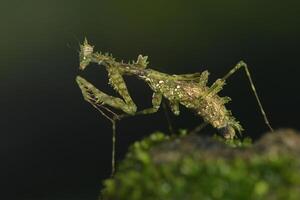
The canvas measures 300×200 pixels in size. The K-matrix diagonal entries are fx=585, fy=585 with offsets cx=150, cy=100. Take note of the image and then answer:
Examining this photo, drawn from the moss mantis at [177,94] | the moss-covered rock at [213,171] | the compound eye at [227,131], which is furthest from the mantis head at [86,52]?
the moss-covered rock at [213,171]

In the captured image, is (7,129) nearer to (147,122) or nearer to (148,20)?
(147,122)

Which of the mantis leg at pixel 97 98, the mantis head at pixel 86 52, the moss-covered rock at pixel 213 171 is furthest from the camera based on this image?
the mantis head at pixel 86 52

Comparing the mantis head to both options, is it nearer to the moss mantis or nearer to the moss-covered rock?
the moss mantis

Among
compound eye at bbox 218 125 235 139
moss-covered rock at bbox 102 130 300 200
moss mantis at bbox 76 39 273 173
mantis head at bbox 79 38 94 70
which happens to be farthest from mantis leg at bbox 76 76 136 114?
moss-covered rock at bbox 102 130 300 200

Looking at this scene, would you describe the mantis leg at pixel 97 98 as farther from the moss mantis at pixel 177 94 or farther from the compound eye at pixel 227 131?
the compound eye at pixel 227 131

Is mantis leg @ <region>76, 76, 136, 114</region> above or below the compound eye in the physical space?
above

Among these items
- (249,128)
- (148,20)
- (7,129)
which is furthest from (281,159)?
(7,129)

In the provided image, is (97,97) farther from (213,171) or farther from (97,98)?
(213,171)

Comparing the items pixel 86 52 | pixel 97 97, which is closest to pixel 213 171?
pixel 97 97
